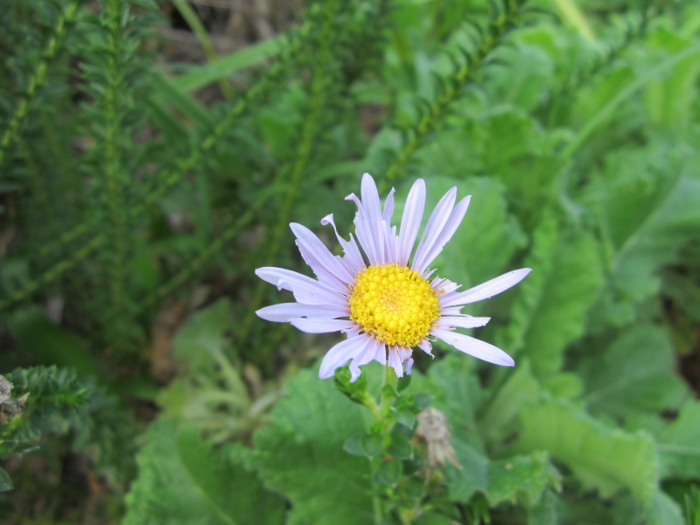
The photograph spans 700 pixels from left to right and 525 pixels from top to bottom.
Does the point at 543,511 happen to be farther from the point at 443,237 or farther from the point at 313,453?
the point at 443,237

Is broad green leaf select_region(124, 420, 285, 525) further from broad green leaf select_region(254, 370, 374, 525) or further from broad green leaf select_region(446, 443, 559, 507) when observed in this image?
broad green leaf select_region(446, 443, 559, 507)

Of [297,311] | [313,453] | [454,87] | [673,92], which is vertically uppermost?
[673,92]

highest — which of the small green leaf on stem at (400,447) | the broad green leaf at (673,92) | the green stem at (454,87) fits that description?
the broad green leaf at (673,92)

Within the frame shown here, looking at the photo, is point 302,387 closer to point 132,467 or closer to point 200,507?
point 200,507

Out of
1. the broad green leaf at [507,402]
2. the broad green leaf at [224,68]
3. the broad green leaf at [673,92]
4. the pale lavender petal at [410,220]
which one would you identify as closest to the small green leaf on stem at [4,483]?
the pale lavender petal at [410,220]

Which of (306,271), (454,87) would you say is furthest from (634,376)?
(454,87)

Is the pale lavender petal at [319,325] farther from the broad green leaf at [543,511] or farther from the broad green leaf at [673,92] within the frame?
the broad green leaf at [673,92]
